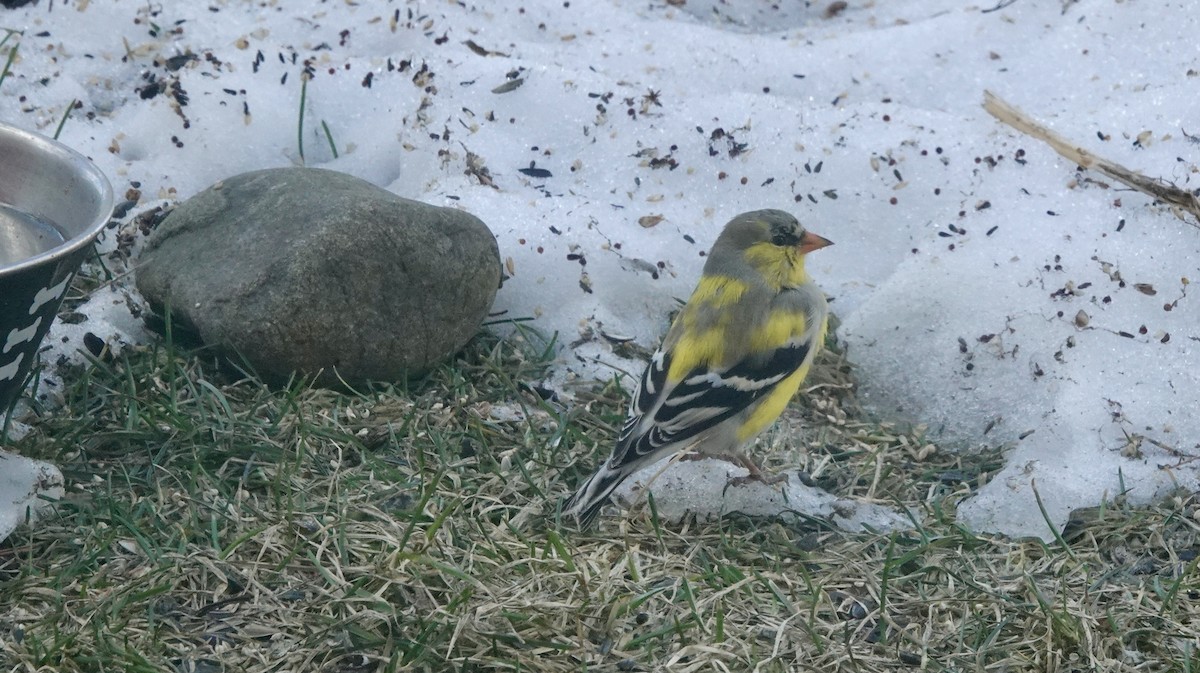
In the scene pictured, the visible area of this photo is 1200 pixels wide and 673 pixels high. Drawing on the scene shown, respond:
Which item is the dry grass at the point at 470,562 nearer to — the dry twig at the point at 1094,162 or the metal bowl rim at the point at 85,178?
the metal bowl rim at the point at 85,178

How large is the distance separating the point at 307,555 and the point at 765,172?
8.36ft

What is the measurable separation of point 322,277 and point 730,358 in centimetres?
132

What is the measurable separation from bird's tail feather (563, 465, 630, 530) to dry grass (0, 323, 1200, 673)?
0.20 feet

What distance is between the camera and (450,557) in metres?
3.37

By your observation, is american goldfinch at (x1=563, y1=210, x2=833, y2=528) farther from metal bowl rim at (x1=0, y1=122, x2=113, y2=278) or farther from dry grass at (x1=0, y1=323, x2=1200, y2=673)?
metal bowl rim at (x1=0, y1=122, x2=113, y2=278)

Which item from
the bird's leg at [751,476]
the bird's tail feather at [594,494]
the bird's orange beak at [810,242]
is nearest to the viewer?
the bird's tail feather at [594,494]

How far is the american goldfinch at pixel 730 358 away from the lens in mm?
3621

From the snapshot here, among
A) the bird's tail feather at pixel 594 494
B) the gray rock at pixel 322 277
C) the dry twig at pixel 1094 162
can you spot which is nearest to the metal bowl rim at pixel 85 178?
the gray rock at pixel 322 277

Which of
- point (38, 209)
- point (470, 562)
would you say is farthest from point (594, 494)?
point (38, 209)

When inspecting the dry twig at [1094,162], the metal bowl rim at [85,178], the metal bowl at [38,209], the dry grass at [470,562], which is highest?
the metal bowl rim at [85,178]

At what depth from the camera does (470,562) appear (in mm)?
3359

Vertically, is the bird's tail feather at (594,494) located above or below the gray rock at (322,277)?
below

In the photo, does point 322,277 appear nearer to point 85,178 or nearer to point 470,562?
point 85,178

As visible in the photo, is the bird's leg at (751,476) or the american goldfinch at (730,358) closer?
the american goldfinch at (730,358)
